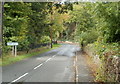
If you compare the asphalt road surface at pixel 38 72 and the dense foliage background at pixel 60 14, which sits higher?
the dense foliage background at pixel 60 14

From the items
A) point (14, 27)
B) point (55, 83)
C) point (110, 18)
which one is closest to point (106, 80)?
point (55, 83)

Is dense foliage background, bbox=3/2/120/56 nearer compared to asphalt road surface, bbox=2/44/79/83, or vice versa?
asphalt road surface, bbox=2/44/79/83

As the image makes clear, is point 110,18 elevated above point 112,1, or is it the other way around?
point 112,1

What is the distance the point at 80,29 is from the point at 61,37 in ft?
220

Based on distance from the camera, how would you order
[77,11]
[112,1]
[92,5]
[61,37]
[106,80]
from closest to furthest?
[106,80] < [112,1] < [92,5] < [77,11] < [61,37]

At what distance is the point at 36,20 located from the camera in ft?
103

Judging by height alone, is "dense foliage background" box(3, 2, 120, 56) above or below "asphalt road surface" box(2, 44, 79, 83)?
above

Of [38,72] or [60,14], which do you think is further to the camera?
[60,14]

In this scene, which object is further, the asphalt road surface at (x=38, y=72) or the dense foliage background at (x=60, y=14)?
the dense foliage background at (x=60, y=14)

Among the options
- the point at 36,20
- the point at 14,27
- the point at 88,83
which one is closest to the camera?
the point at 88,83

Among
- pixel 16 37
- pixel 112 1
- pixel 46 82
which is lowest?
pixel 46 82

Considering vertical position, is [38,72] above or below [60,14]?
below

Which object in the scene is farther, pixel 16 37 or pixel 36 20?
pixel 36 20

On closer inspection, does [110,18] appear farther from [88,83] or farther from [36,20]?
[36,20]
